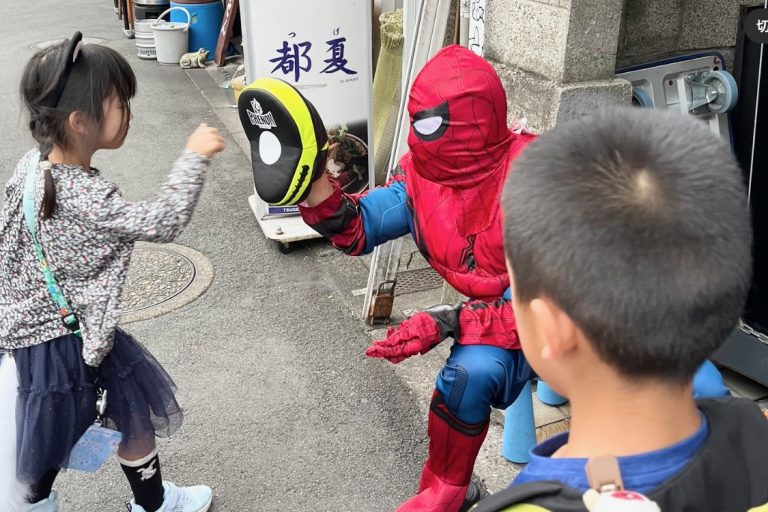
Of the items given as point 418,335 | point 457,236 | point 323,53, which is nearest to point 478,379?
point 418,335

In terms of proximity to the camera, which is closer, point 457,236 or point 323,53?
point 457,236

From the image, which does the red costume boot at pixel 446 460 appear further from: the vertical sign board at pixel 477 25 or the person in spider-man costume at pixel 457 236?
the vertical sign board at pixel 477 25

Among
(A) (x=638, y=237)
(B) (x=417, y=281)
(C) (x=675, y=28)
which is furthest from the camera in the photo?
(B) (x=417, y=281)

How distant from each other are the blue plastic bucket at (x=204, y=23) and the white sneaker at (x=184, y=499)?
764 centimetres

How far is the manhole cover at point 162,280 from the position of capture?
436cm

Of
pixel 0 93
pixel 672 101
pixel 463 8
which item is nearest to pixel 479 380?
pixel 672 101

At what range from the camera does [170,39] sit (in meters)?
9.34

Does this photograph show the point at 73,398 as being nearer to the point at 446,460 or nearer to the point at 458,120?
the point at 446,460

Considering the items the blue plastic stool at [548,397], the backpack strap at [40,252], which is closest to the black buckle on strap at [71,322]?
the backpack strap at [40,252]

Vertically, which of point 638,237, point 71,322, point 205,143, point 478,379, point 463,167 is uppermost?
point 638,237

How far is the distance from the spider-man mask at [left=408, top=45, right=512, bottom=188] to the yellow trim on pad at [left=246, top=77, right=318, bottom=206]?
326 mm

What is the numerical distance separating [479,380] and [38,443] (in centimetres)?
133

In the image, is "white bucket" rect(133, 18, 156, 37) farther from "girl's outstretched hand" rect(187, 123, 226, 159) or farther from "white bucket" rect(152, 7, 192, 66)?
"girl's outstretched hand" rect(187, 123, 226, 159)

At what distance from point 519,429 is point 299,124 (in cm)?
147
